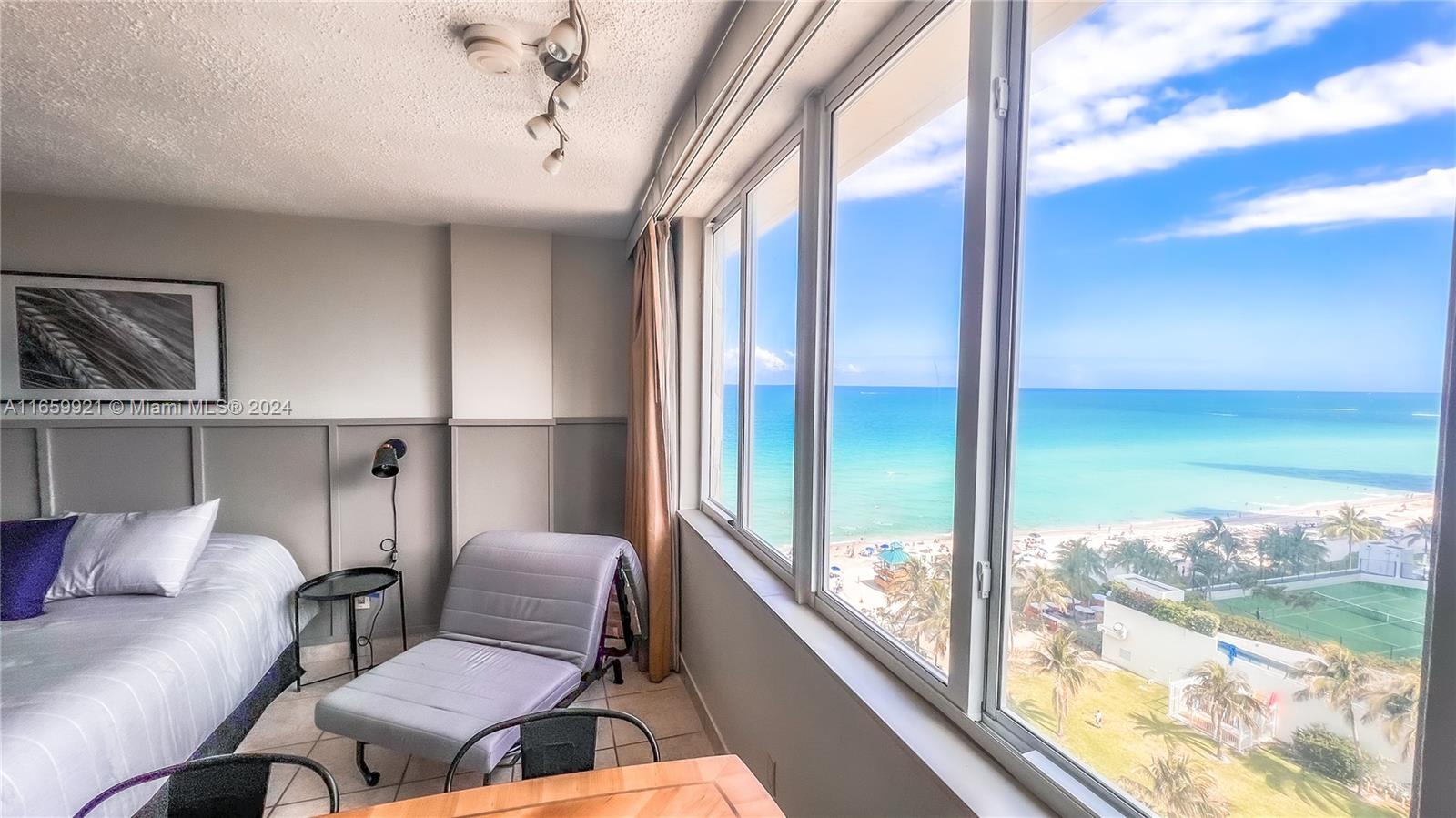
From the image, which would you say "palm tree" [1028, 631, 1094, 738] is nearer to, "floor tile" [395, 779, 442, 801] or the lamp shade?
"floor tile" [395, 779, 442, 801]

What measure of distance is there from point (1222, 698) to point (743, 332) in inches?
80.4

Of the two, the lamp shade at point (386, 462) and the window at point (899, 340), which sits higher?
the window at point (899, 340)

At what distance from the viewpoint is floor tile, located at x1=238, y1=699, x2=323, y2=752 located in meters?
2.48

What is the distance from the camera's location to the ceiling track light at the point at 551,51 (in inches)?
57.5

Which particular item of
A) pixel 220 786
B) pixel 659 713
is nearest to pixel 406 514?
pixel 659 713

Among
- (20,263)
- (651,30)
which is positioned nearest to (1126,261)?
(651,30)

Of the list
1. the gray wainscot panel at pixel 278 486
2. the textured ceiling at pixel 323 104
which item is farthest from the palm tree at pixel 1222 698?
the gray wainscot panel at pixel 278 486

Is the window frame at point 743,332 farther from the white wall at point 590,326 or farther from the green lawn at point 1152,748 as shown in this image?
the green lawn at point 1152,748

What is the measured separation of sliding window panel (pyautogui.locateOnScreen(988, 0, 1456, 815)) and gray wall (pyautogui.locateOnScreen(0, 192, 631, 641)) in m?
2.99

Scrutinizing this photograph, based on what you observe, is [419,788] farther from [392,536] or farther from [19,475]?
[19,475]

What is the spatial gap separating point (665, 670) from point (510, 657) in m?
0.88

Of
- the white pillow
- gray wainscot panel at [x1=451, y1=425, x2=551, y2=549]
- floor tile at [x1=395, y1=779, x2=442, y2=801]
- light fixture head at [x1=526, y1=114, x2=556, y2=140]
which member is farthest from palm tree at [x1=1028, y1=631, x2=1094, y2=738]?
the white pillow

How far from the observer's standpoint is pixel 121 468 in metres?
3.04

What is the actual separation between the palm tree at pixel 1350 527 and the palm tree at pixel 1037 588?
0.38 m
